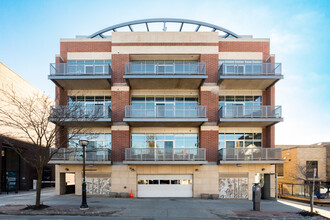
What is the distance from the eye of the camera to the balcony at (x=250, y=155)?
2003 cm

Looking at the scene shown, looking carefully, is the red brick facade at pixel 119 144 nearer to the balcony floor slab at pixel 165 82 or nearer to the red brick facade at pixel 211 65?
the balcony floor slab at pixel 165 82

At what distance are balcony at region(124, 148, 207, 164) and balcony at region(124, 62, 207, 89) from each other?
542 cm

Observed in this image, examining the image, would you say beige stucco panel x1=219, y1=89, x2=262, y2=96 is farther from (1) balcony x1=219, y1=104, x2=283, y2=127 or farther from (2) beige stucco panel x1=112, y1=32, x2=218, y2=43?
(2) beige stucco panel x1=112, y1=32, x2=218, y2=43

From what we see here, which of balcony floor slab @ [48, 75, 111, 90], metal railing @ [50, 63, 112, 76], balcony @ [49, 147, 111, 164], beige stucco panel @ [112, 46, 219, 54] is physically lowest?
balcony @ [49, 147, 111, 164]

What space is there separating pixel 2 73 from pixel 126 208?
1828 cm

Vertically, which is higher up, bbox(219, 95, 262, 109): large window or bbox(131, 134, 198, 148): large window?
bbox(219, 95, 262, 109): large window

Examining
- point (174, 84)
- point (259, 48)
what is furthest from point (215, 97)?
point (259, 48)

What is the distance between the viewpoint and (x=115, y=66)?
2184cm

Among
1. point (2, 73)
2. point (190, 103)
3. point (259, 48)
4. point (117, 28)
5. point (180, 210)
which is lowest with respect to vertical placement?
point (180, 210)

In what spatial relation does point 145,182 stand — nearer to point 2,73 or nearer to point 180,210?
point 180,210

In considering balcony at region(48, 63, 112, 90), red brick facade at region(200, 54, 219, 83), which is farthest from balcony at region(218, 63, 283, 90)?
balcony at region(48, 63, 112, 90)

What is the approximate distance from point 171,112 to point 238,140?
6.41 metres

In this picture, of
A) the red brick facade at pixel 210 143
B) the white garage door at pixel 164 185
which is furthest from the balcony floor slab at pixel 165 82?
the white garage door at pixel 164 185

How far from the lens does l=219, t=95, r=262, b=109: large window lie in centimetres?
2239
